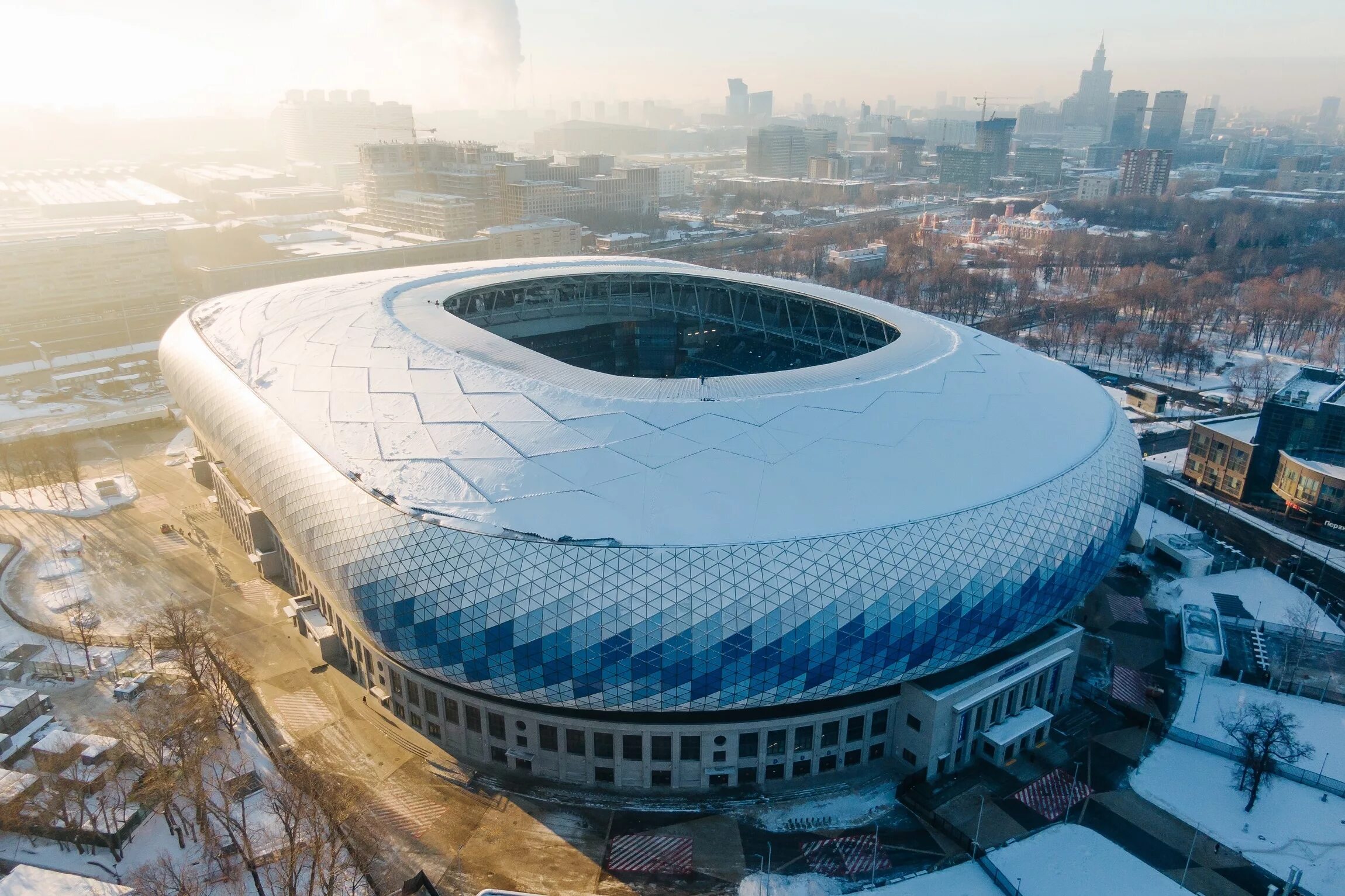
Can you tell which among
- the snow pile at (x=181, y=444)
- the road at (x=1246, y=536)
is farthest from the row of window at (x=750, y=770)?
the snow pile at (x=181, y=444)

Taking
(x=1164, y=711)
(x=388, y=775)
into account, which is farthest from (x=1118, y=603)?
(x=388, y=775)

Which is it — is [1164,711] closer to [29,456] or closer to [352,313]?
→ [352,313]

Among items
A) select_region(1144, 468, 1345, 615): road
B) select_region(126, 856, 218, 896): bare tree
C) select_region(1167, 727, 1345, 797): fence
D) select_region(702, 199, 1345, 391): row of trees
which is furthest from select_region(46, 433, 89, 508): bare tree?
select_region(702, 199, 1345, 391): row of trees

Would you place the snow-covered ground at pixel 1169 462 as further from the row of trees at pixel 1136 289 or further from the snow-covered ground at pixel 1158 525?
the row of trees at pixel 1136 289

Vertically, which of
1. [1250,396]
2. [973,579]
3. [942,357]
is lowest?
[1250,396]

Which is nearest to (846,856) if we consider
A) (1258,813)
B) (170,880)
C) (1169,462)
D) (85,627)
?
(1258,813)
